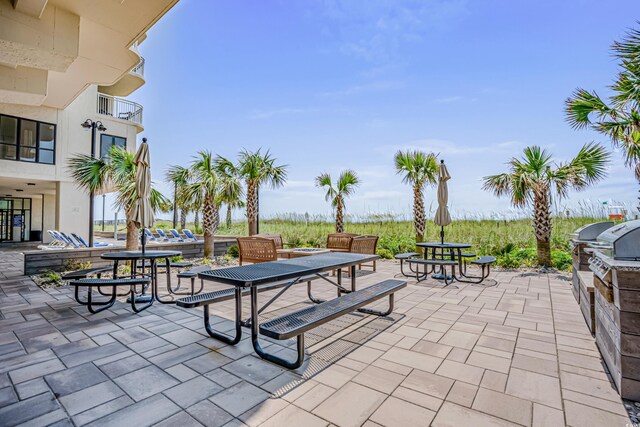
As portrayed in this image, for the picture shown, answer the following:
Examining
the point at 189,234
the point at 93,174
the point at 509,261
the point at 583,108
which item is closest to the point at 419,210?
the point at 509,261

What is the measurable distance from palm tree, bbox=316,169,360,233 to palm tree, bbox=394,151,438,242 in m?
1.79

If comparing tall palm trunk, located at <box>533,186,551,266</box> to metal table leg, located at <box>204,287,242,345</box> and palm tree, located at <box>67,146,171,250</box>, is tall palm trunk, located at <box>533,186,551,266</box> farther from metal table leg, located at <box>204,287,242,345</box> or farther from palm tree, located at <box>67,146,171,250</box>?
palm tree, located at <box>67,146,171,250</box>

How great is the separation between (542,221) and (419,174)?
290cm

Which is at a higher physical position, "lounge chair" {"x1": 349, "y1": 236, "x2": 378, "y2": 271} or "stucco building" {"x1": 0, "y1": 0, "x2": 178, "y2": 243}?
"stucco building" {"x1": 0, "y1": 0, "x2": 178, "y2": 243}

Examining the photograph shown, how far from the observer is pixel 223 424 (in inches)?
66.0

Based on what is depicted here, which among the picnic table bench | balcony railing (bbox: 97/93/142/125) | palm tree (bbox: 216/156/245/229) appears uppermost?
balcony railing (bbox: 97/93/142/125)

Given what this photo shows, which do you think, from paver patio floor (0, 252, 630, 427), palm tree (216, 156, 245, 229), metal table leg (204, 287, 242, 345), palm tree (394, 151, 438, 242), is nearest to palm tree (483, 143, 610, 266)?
palm tree (394, 151, 438, 242)

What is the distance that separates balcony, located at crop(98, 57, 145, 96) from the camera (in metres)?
14.3

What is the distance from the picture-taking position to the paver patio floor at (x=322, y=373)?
5.79ft

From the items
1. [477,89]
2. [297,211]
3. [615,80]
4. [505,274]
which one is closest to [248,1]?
[477,89]

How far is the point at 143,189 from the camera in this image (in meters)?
4.66

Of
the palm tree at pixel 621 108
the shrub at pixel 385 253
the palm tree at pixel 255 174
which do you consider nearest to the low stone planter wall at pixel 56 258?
the palm tree at pixel 255 174

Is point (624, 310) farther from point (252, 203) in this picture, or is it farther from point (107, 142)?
point (107, 142)

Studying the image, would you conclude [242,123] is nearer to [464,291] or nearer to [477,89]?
[477,89]
